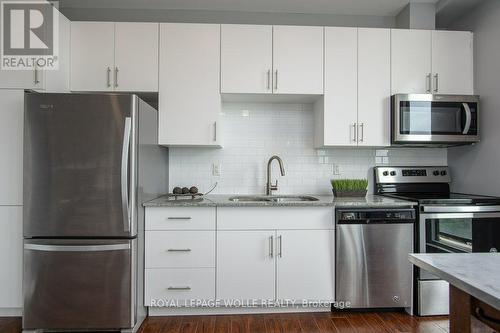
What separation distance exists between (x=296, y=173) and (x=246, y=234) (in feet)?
3.08

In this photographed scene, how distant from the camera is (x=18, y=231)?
2.12 meters

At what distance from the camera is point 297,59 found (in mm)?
2510

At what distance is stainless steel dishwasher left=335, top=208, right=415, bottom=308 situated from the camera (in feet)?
7.34

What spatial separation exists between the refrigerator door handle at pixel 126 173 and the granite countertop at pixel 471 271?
166cm

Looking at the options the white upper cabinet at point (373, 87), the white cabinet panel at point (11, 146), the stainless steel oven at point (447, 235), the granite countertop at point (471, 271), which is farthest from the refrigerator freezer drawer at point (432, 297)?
the white cabinet panel at point (11, 146)

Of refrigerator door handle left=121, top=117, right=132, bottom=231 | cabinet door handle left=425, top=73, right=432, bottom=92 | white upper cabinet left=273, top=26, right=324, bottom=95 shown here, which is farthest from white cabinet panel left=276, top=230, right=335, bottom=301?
cabinet door handle left=425, top=73, right=432, bottom=92

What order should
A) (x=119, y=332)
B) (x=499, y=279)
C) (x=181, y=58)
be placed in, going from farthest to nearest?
(x=181, y=58) < (x=119, y=332) < (x=499, y=279)

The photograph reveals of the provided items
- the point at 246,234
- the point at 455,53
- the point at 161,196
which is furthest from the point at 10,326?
the point at 455,53

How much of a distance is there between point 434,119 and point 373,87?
22.9 inches

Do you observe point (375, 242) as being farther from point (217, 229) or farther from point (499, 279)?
point (499, 279)

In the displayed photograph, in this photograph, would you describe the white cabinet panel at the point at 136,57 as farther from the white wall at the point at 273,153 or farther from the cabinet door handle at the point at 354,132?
the cabinet door handle at the point at 354,132

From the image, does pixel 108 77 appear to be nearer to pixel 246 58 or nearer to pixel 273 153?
pixel 246 58

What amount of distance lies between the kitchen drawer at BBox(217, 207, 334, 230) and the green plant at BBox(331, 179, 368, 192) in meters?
0.52

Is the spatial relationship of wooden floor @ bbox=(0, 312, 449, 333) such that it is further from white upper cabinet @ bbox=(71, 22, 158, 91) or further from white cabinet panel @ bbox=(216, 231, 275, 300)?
white upper cabinet @ bbox=(71, 22, 158, 91)
